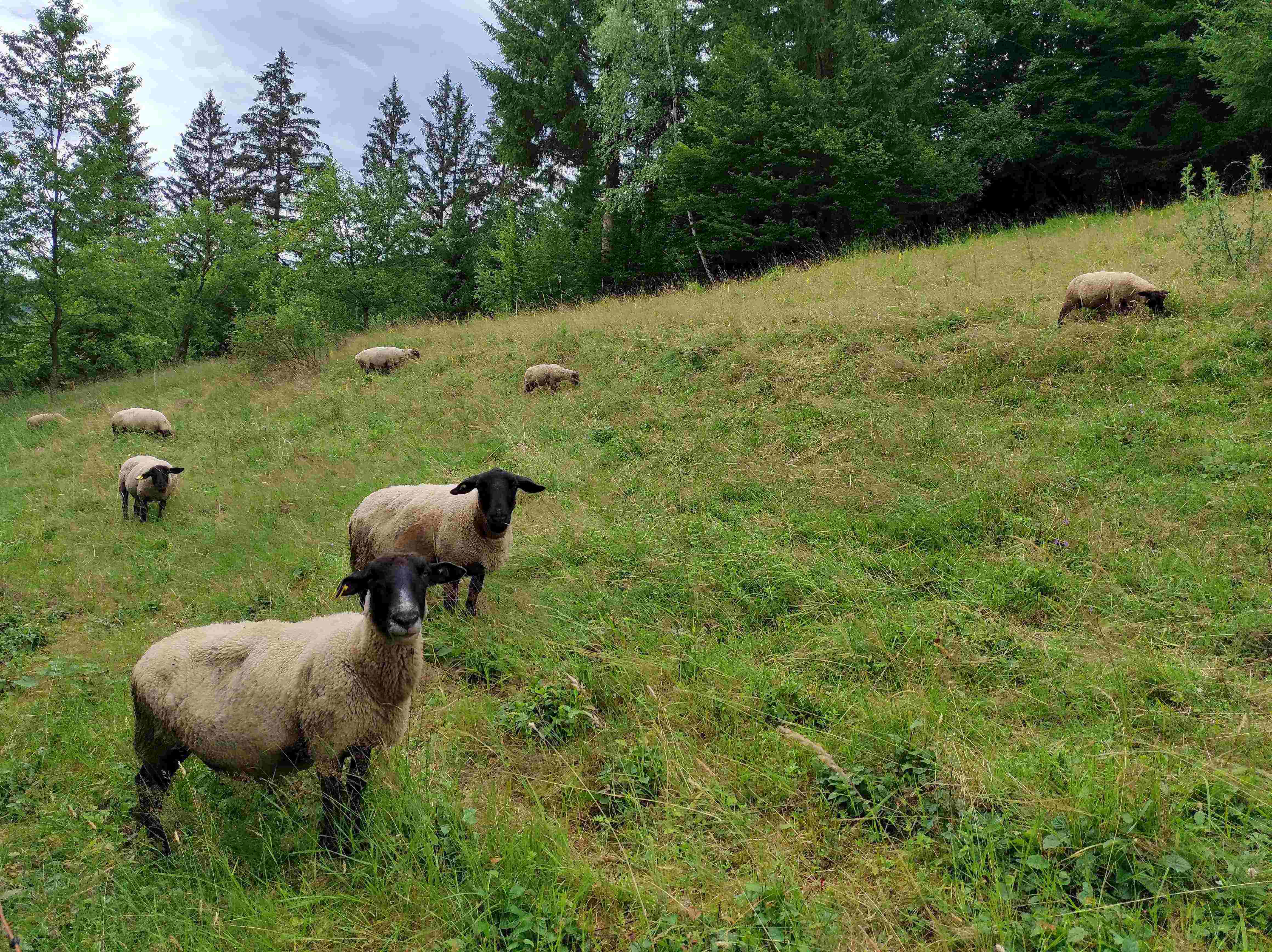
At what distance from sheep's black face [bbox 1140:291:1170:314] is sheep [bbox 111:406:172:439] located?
66.4ft

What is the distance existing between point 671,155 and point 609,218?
176 inches

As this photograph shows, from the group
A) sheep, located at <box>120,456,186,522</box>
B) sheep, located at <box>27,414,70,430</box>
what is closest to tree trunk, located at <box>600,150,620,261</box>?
sheep, located at <box>120,456,186,522</box>

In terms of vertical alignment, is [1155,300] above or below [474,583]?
above

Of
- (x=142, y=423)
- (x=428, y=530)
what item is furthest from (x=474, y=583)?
(x=142, y=423)

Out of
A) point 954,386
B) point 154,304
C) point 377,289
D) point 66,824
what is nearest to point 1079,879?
point 66,824

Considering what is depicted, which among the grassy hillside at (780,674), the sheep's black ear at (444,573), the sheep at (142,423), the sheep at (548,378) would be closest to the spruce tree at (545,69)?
the sheep at (548,378)

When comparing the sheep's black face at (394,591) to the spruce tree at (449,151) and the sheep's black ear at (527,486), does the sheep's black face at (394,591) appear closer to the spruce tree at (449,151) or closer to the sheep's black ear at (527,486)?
the sheep's black ear at (527,486)

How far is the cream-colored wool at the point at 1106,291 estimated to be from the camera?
8.63 metres

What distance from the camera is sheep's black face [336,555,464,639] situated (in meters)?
3.04

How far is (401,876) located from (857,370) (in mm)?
9004

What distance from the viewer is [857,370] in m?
9.34

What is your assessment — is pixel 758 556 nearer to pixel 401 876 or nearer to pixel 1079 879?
pixel 1079 879

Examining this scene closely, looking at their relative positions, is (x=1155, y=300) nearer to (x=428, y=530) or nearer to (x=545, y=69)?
(x=428, y=530)

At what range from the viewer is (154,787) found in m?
3.33
